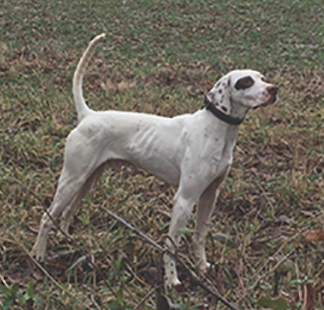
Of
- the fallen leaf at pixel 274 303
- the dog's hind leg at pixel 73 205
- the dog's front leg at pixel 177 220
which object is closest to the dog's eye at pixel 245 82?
the dog's front leg at pixel 177 220

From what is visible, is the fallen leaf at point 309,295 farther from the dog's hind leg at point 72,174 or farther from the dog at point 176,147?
the dog's hind leg at point 72,174

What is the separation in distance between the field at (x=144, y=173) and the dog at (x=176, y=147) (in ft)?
1.00

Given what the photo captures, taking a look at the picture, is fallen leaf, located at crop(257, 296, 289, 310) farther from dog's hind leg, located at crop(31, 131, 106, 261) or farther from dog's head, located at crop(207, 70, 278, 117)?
dog's hind leg, located at crop(31, 131, 106, 261)

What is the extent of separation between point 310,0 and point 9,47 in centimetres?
1142

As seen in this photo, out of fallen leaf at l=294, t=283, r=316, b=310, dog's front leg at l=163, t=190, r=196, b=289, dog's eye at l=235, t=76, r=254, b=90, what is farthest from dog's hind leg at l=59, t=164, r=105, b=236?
fallen leaf at l=294, t=283, r=316, b=310

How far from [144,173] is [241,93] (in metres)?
2.18

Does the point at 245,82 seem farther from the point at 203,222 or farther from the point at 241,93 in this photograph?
the point at 203,222

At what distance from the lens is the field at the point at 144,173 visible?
3012mm

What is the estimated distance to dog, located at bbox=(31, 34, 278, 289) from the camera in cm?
302

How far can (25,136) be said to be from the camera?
5.32 meters

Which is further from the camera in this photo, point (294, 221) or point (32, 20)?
point (32, 20)

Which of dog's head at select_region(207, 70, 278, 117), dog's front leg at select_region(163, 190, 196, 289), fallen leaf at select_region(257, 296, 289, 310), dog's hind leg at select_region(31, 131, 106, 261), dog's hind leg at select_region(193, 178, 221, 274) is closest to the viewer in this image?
fallen leaf at select_region(257, 296, 289, 310)

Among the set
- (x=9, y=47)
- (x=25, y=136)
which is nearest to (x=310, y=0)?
(x=9, y=47)

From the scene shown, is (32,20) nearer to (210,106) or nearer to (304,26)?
(304,26)
